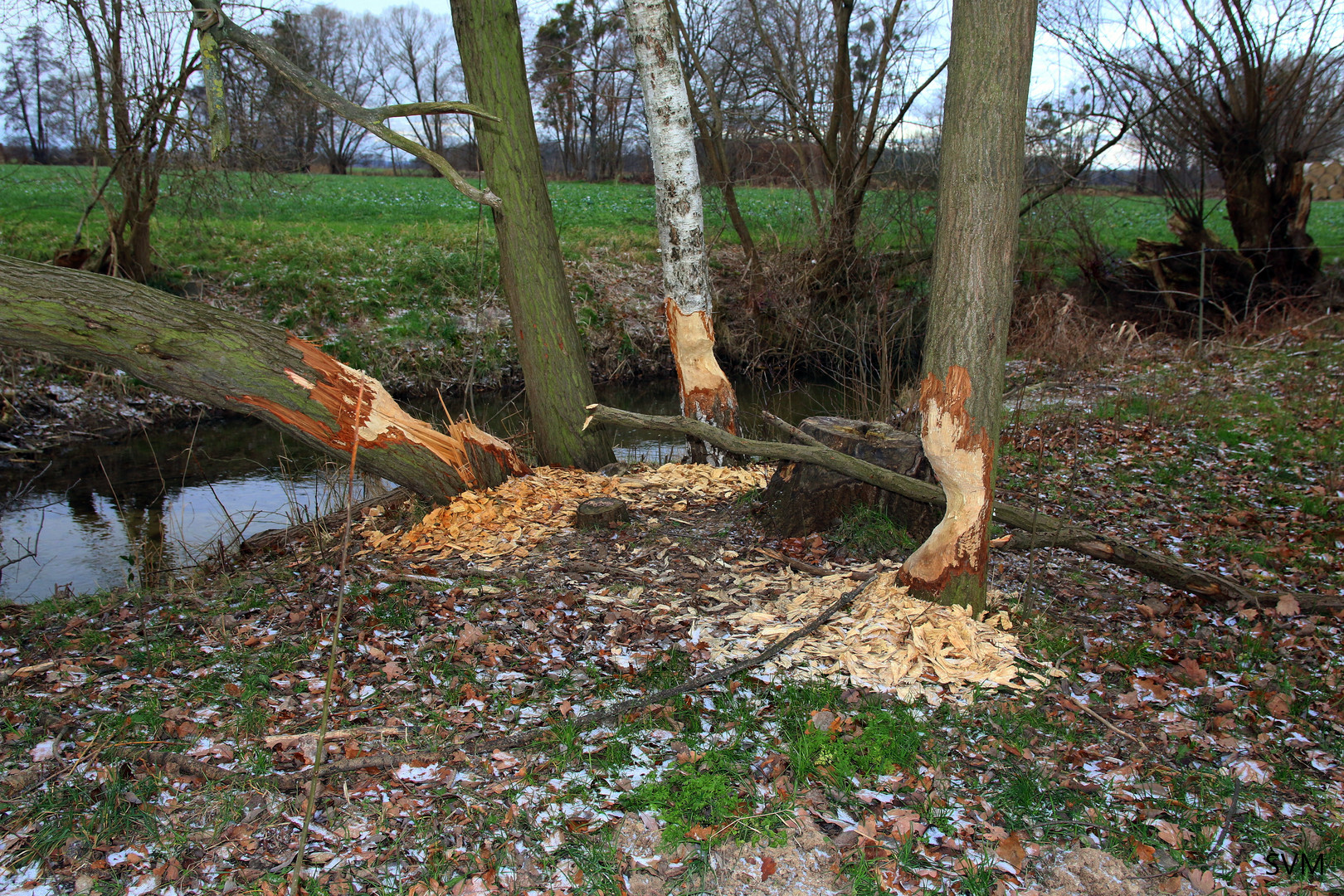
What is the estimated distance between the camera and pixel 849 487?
4988mm

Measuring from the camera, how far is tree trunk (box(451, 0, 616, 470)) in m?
6.12

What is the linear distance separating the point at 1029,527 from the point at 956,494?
100cm

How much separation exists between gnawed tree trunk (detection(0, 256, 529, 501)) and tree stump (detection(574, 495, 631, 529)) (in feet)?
3.32

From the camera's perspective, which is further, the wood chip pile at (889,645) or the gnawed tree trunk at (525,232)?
the gnawed tree trunk at (525,232)

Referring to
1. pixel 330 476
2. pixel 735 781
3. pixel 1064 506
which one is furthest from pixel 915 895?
pixel 330 476

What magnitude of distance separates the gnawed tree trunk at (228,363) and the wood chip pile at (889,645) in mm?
2306

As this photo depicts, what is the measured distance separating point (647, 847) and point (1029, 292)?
49.5 feet

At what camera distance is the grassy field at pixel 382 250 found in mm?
13164

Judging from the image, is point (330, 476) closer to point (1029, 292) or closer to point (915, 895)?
point (915, 895)

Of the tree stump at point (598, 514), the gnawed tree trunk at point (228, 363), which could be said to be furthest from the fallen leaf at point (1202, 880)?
the gnawed tree trunk at point (228, 363)

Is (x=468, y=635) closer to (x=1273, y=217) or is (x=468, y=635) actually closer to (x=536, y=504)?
(x=536, y=504)

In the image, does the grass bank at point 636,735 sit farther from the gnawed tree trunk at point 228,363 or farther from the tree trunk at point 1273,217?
the tree trunk at point 1273,217

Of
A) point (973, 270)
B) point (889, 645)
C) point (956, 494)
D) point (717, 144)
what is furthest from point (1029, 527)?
point (717, 144)

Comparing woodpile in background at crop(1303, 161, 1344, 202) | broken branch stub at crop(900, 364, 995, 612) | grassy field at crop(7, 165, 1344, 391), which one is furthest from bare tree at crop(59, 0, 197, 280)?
woodpile in background at crop(1303, 161, 1344, 202)
